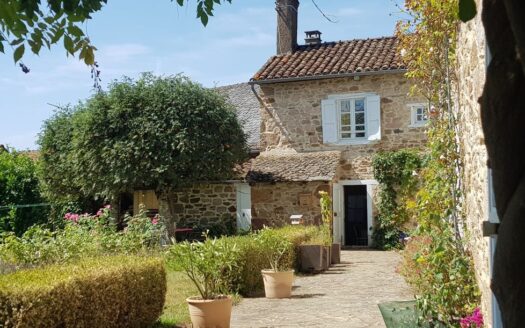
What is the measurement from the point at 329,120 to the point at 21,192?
10.5 metres

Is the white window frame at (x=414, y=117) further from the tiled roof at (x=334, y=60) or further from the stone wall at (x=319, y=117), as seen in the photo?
the tiled roof at (x=334, y=60)

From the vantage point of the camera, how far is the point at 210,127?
18000 mm

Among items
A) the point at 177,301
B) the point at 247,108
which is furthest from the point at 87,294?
the point at 247,108

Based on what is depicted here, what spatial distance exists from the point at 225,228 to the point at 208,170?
206 centimetres

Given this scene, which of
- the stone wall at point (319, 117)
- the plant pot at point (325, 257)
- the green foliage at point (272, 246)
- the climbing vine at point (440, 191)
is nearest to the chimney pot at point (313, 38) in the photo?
the stone wall at point (319, 117)

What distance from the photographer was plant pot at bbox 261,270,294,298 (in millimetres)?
9891

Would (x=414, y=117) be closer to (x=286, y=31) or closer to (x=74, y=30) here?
(x=286, y=31)

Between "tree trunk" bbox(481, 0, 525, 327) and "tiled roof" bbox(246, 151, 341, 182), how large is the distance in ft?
51.4

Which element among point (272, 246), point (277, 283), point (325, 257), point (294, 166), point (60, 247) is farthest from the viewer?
point (294, 166)

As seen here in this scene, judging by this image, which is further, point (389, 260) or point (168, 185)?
point (168, 185)

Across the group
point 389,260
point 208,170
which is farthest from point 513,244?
point 208,170

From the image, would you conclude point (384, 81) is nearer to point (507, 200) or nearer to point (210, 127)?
point (210, 127)

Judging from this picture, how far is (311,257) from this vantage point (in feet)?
42.3

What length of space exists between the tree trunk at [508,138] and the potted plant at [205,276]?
578cm
